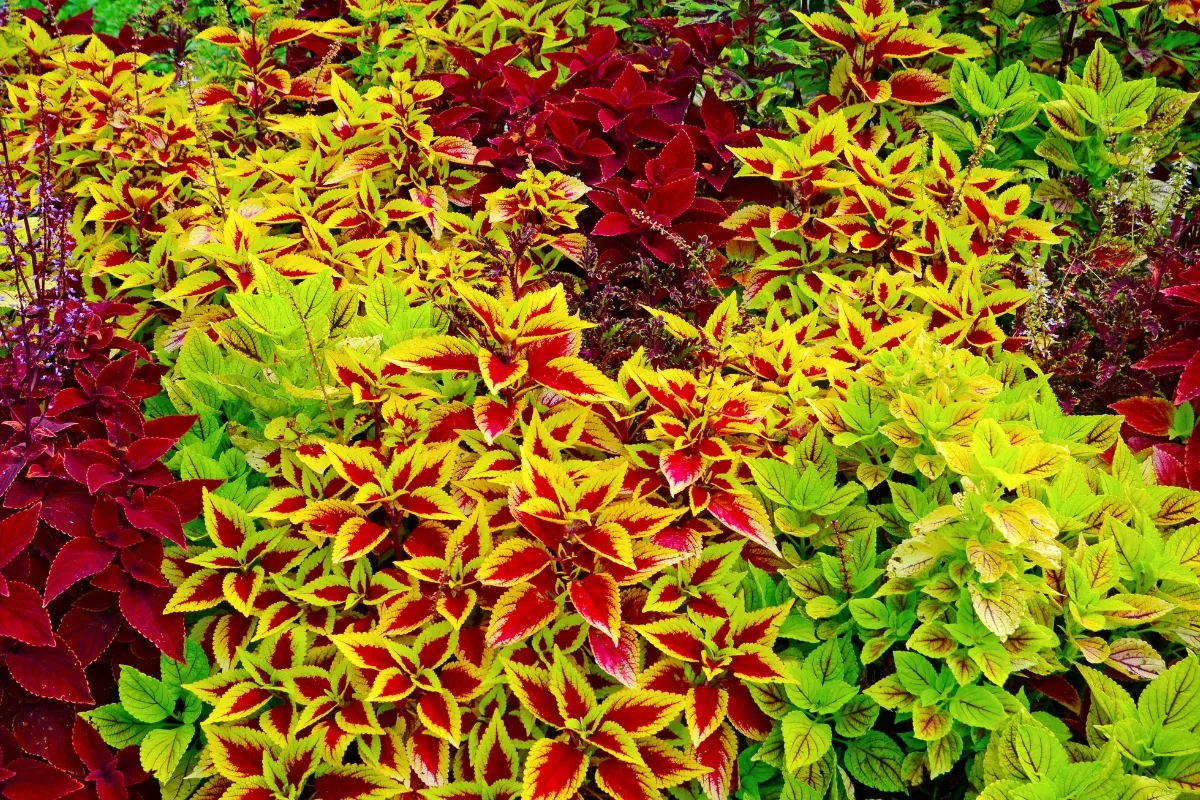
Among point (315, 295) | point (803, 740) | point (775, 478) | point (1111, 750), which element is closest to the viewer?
point (1111, 750)

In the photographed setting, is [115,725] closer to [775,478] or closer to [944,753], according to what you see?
[775,478]

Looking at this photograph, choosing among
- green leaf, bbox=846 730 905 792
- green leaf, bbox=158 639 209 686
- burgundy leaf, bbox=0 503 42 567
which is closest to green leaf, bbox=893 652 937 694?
green leaf, bbox=846 730 905 792

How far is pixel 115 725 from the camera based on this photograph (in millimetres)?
1777

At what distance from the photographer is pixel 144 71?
11.5 ft

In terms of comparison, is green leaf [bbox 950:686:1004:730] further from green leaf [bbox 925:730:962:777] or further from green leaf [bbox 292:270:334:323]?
green leaf [bbox 292:270:334:323]

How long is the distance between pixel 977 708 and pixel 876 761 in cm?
19

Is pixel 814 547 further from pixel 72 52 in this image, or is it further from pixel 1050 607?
pixel 72 52

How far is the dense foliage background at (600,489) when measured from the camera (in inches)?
66.6

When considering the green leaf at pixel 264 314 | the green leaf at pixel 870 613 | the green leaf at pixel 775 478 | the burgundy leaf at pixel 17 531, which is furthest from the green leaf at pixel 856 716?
the burgundy leaf at pixel 17 531

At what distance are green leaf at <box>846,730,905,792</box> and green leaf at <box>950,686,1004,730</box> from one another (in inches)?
5.3

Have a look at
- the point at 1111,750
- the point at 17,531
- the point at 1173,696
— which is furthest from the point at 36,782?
the point at 1173,696

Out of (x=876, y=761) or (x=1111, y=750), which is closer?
(x=1111, y=750)

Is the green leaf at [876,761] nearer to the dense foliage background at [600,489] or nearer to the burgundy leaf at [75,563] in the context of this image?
the dense foliage background at [600,489]

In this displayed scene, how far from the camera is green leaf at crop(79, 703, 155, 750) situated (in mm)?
1764
